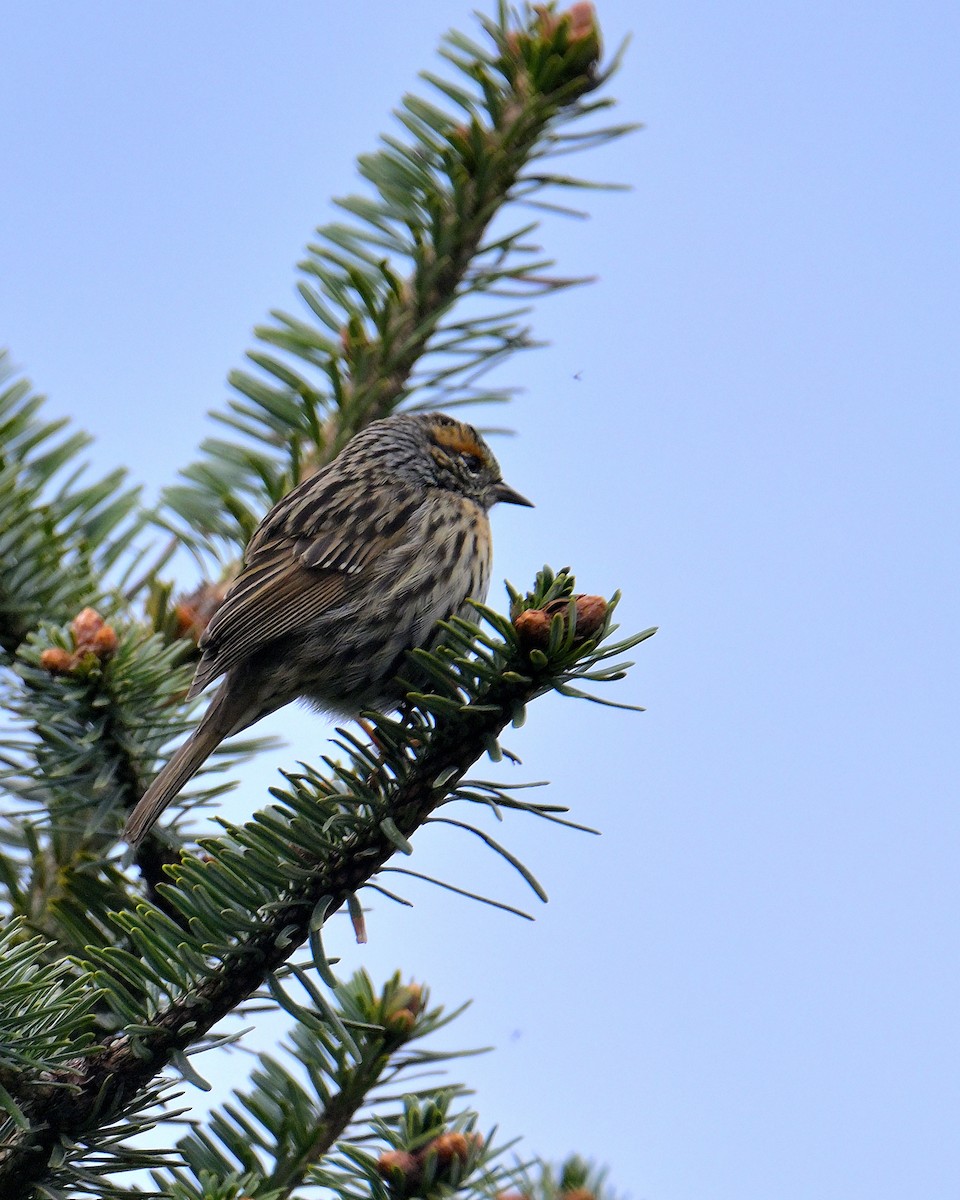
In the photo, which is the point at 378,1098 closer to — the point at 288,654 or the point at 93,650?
the point at 93,650

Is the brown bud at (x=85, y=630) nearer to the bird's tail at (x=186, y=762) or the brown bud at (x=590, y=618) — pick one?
the bird's tail at (x=186, y=762)

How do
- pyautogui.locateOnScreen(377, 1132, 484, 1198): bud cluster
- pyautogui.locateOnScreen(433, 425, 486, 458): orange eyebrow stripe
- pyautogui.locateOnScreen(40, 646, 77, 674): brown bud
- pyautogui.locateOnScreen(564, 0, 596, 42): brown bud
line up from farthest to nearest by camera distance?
pyautogui.locateOnScreen(433, 425, 486, 458): orange eyebrow stripe < pyautogui.locateOnScreen(564, 0, 596, 42): brown bud < pyautogui.locateOnScreen(40, 646, 77, 674): brown bud < pyautogui.locateOnScreen(377, 1132, 484, 1198): bud cluster

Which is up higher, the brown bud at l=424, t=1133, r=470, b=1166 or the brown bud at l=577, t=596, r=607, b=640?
the brown bud at l=577, t=596, r=607, b=640

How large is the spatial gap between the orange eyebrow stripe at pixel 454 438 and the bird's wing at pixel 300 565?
329 mm

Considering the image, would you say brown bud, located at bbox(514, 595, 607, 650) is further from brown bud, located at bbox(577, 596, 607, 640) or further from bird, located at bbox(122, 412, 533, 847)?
bird, located at bbox(122, 412, 533, 847)

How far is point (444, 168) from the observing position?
287 centimetres

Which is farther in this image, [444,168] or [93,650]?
[444,168]

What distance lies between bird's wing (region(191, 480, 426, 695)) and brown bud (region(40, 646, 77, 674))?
0.52 metres

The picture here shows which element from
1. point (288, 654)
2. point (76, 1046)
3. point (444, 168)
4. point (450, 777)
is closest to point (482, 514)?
point (288, 654)

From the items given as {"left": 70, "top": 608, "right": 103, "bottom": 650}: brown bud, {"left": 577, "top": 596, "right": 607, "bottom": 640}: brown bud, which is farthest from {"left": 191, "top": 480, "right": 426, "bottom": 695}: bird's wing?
{"left": 577, "top": 596, "right": 607, "bottom": 640}: brown bud

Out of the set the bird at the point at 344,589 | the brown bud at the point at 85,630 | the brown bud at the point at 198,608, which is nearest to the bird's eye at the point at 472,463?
the bird at the point at 344,589

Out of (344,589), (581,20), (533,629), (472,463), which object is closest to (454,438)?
(472,463)

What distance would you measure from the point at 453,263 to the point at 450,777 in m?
1.43

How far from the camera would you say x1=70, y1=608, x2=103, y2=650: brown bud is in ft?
7.22
